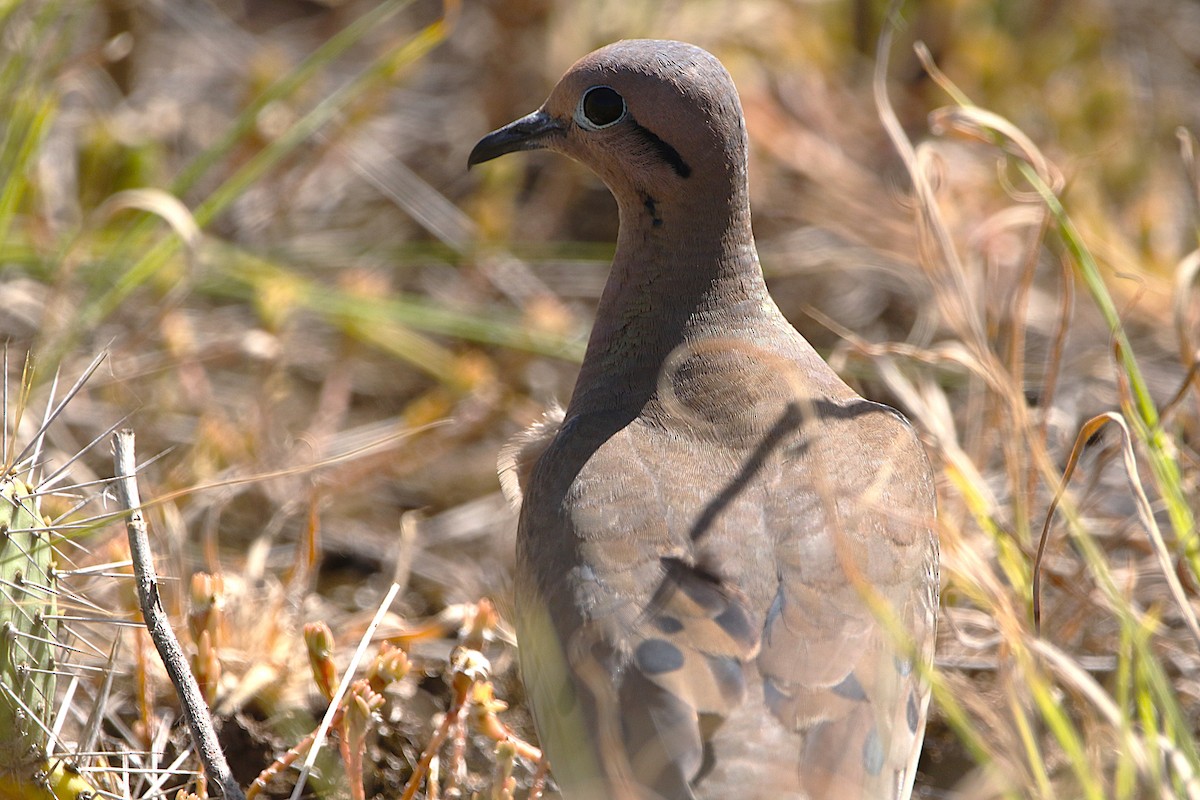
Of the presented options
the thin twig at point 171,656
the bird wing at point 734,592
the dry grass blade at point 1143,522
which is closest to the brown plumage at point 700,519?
the bird wing at point 734,592

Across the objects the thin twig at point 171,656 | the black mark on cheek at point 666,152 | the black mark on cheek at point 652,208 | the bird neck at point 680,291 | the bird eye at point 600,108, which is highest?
the bird eye at point 600,108

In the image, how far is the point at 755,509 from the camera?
8.58ft

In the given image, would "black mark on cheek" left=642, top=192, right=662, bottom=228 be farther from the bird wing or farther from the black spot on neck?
the bird wing

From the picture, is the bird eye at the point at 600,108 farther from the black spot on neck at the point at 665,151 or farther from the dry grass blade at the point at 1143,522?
the dry grass blade at the point at 1143,522

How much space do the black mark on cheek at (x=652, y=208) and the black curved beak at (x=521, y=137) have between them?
0.92 ft

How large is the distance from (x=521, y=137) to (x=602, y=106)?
0.85 ft

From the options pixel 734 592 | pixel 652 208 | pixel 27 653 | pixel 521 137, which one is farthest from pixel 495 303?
pixel 27 653

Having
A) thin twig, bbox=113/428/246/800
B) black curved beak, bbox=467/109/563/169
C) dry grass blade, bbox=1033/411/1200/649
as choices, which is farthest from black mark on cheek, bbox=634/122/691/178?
thin twig, bbox=113/428/246/800

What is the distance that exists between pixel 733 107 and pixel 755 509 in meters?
0.99

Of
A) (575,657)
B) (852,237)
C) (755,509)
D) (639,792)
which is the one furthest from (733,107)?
(852,237)

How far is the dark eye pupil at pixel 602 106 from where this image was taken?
3.15 meters

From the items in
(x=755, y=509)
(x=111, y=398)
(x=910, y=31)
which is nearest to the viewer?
(x=755, y=509)

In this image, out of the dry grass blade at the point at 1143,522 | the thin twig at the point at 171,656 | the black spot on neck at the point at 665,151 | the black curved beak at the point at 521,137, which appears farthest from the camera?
the black curved beak at the point at 521,137

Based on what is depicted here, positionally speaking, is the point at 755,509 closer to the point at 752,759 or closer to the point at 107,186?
the point at 752,759
